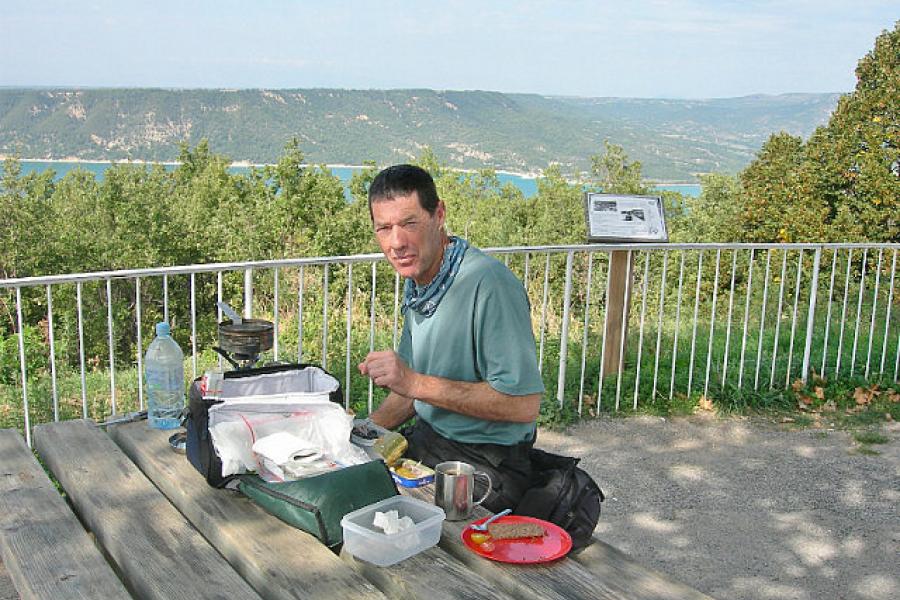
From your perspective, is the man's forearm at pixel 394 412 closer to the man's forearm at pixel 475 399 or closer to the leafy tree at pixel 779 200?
the man's forearm at pixel 475 399

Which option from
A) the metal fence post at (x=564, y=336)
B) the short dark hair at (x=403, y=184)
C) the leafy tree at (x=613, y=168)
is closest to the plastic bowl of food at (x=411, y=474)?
the short dark hair at (x=403, y=184)

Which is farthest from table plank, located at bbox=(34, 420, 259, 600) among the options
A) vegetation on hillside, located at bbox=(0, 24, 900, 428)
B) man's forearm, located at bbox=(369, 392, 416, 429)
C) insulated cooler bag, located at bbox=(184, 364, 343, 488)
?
vegetation on hillside, located at bbox=(0, 24, 900, 428)

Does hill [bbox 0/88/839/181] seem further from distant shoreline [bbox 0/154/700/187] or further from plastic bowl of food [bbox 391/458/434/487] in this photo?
plastic bowl of food [bbox 391/458/434/487]

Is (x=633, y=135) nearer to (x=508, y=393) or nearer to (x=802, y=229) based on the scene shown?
(x=802, y=229)

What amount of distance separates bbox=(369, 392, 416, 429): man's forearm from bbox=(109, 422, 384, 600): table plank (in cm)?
71

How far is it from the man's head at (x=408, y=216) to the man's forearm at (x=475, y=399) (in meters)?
0.36

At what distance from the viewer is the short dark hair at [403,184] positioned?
234 centimetres

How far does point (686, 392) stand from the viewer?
6309 millimetres

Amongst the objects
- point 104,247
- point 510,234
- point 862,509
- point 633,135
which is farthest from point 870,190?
point 633,135

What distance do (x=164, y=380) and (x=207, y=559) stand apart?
3.41 feet

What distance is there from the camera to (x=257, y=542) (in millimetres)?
1717

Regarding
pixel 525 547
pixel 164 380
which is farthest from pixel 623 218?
pixel 525 547

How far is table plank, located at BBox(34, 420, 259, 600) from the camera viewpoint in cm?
159

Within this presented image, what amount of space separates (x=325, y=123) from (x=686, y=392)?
8302 centimetres
